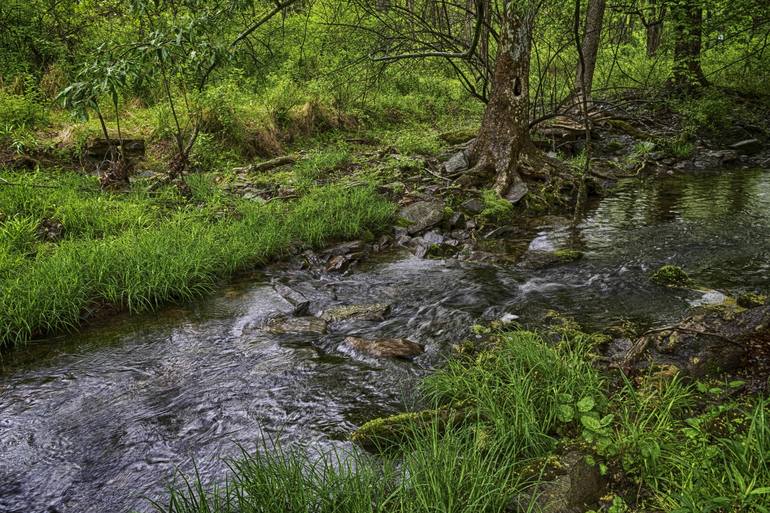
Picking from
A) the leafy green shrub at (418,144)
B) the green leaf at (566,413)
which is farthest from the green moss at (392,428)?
the leafy green shrub at (418,144)

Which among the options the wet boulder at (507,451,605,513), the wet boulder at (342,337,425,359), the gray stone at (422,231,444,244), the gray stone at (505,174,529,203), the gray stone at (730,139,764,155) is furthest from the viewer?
the gray stone at (730,139,764,155)

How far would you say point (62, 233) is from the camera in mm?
7219

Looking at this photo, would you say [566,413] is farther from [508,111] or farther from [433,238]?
[508,111]

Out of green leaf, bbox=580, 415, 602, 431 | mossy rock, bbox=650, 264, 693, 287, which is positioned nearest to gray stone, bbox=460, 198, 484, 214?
mossy rock, bbox=650, 264, 693, 287

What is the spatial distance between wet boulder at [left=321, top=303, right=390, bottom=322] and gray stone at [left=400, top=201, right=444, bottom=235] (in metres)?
2.92

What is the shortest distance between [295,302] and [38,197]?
4.62m

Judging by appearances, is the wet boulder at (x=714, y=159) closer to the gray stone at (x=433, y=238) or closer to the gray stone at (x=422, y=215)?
the gray stone at (x=422, y=215)

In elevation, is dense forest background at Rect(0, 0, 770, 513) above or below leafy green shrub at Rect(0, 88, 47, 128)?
below

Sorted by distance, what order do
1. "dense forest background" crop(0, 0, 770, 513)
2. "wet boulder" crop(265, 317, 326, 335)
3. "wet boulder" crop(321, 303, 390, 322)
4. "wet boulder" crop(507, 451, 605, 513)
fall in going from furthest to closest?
"wet boulder" crop(321, 303, 390, 322), "wet boulder" crop(265, 317, 326, 335), "dense forest background" crop(0, 0, 770, 513), "wet boulder" crop(507, 451, 605, 513)

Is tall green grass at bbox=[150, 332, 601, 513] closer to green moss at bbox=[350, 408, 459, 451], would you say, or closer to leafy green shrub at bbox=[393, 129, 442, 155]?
green moss at bbox=[350, 408, 459, 451]

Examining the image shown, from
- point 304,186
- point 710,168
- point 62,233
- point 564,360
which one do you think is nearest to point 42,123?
point 62,233

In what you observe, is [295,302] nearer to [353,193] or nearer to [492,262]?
[492,262]

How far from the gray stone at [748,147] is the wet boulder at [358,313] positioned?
12.8 metres

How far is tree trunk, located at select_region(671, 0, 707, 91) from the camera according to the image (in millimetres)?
11242
